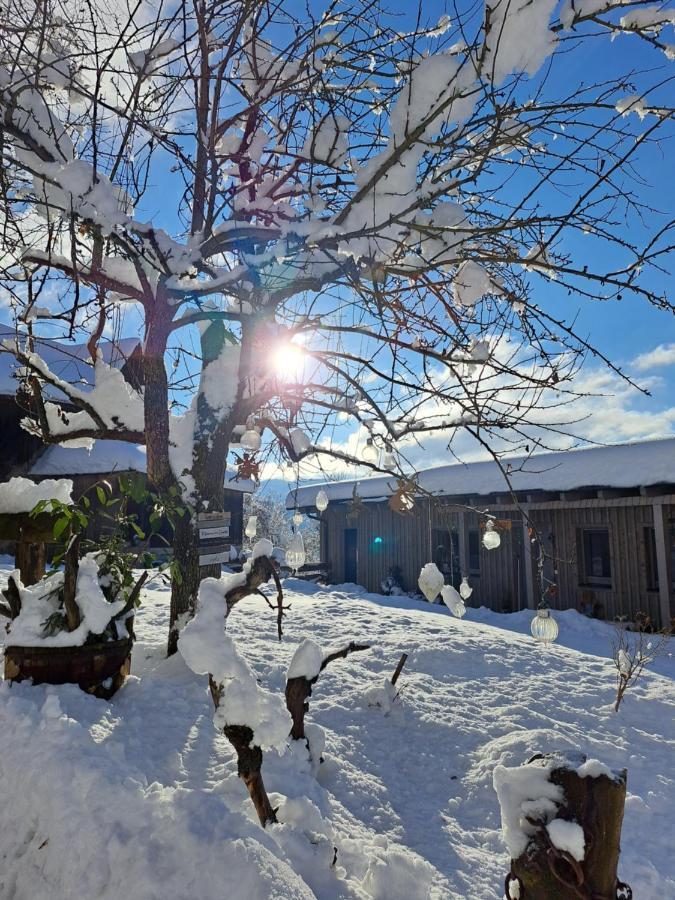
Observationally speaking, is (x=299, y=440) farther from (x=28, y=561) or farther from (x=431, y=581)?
(x=28, y=561)

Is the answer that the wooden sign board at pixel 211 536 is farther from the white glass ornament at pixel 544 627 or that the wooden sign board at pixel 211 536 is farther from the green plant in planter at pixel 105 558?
the white glass ornament at pixel 544 627

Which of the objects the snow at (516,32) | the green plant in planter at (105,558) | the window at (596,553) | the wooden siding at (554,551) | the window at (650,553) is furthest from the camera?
the window at (596,553)

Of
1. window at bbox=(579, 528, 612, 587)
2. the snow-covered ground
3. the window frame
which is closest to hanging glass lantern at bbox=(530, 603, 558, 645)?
the snow-covered ground

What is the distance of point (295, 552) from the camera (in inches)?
180

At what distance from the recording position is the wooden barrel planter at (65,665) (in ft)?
10.8

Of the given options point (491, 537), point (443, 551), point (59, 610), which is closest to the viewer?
point (59, 610)

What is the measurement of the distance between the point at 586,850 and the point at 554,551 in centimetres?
1153

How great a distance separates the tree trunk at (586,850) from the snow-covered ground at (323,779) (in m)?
0.87

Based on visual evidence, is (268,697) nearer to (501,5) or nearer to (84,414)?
(501,5)

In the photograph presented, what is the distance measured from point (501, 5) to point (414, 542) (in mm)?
13204

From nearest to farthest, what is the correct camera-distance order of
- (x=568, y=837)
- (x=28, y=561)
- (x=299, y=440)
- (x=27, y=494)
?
(x=568, y=837) → (x=27, y=494) → (x=28, y=561) → (x=299, y=440)

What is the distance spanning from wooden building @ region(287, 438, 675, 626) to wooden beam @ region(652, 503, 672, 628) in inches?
0.7

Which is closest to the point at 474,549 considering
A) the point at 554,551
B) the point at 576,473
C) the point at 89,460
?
the point at 554,551

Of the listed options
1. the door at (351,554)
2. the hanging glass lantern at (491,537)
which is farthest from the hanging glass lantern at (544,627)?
the door at (351,554)
